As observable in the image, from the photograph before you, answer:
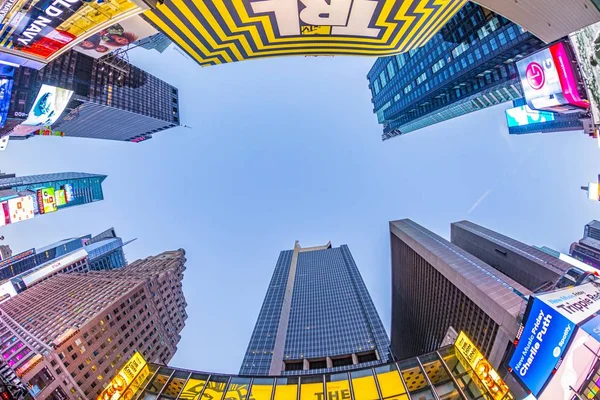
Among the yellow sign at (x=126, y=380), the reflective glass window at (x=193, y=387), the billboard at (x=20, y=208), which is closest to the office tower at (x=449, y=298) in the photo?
the reflective glass window at (x=193, y=387)

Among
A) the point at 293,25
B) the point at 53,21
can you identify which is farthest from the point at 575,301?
the point at 53,21

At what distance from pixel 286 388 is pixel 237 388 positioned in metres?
3.07

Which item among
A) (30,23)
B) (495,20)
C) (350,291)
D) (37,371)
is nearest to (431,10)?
(30,23)

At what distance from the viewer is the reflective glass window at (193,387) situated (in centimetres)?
1695

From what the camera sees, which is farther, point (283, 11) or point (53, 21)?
point (283, 11)

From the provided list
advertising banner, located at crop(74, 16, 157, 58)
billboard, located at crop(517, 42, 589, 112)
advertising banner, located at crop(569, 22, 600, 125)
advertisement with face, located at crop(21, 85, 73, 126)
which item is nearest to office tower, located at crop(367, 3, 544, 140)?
billboard, located at crop(517, 42, 589, 112)

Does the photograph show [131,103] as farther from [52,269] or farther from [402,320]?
[402,320]

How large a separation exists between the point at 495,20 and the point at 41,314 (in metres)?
140

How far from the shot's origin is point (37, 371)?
181 ft

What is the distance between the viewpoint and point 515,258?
101 metres

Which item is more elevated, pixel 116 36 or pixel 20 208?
pixel 116 36

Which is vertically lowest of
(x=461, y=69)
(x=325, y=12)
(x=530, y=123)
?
(x=530, y=123)

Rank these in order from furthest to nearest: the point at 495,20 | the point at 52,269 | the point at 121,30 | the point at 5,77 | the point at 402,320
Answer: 1. the point at 402,320
2. the point at 52,269
3. the point at 495,20
4. the point at 5,77
5. the point at 121,30

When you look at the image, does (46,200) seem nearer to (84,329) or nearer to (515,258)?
(84,329)
